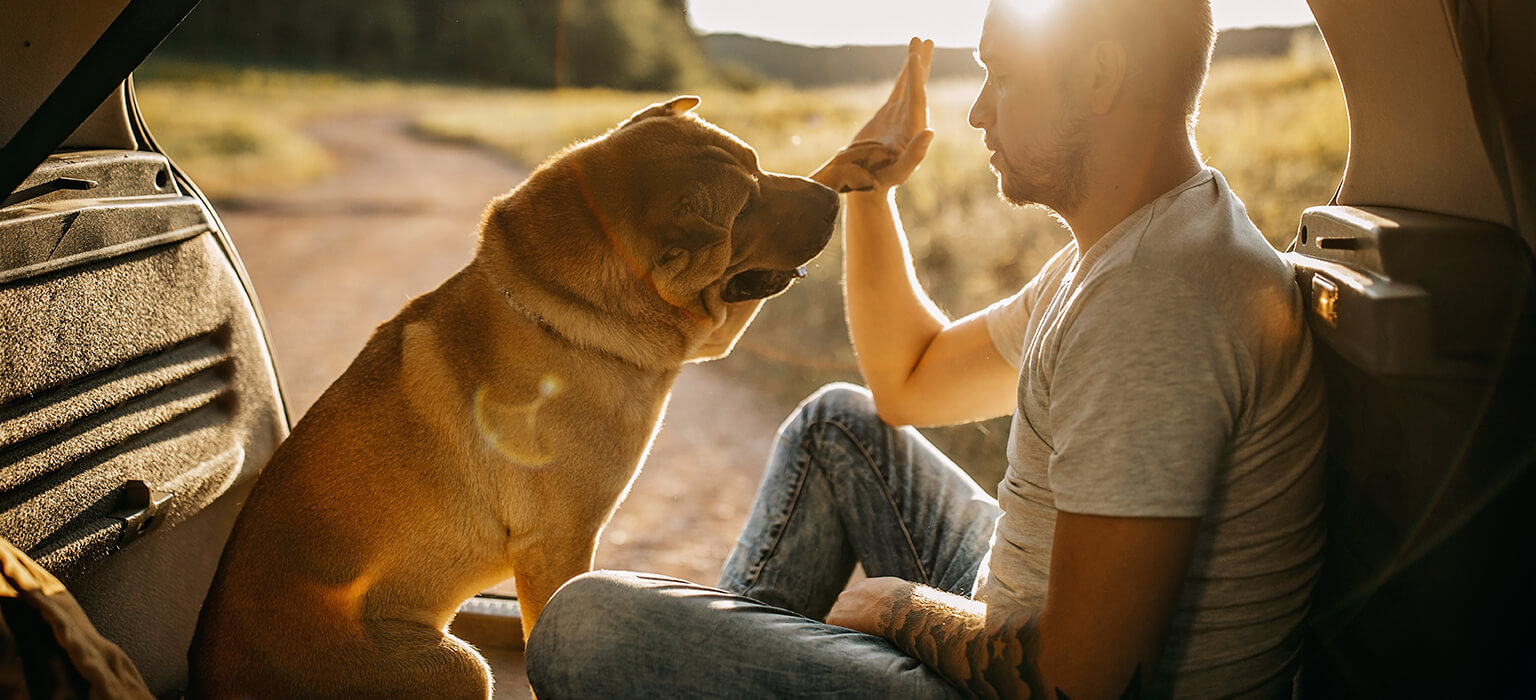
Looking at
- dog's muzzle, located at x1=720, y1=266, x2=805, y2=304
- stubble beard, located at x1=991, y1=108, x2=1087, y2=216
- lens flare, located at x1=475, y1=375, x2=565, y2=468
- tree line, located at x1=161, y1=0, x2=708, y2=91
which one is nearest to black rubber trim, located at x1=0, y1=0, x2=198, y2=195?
lens flare, located at x1=475, y1=375, x2=565, y2=468

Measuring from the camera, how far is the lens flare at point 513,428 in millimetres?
1875

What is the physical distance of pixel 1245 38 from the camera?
581 cm

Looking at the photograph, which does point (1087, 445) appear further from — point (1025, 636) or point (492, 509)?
point (492, 509)

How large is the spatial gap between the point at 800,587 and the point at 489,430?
77cm

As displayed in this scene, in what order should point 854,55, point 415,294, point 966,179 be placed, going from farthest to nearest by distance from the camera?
point 966,179 < point 854,55 < point 415,294

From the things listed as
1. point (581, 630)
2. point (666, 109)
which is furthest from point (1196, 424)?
point (666, 109)

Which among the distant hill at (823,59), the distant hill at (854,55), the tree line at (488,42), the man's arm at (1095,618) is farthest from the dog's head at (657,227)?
the tree line at (488,42)

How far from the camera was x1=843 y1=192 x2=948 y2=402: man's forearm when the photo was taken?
2.25m

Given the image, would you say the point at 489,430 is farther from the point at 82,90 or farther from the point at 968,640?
the point at 968,640

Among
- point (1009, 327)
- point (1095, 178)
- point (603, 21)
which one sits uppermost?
point (603, 21)

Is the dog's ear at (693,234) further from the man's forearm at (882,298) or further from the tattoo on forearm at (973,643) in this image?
the tattoo on forearm at (973,643)

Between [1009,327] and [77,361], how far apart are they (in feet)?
5.88

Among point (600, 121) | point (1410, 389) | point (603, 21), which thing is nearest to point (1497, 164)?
point (1410, 389)

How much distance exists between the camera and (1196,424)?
3.70 feet
